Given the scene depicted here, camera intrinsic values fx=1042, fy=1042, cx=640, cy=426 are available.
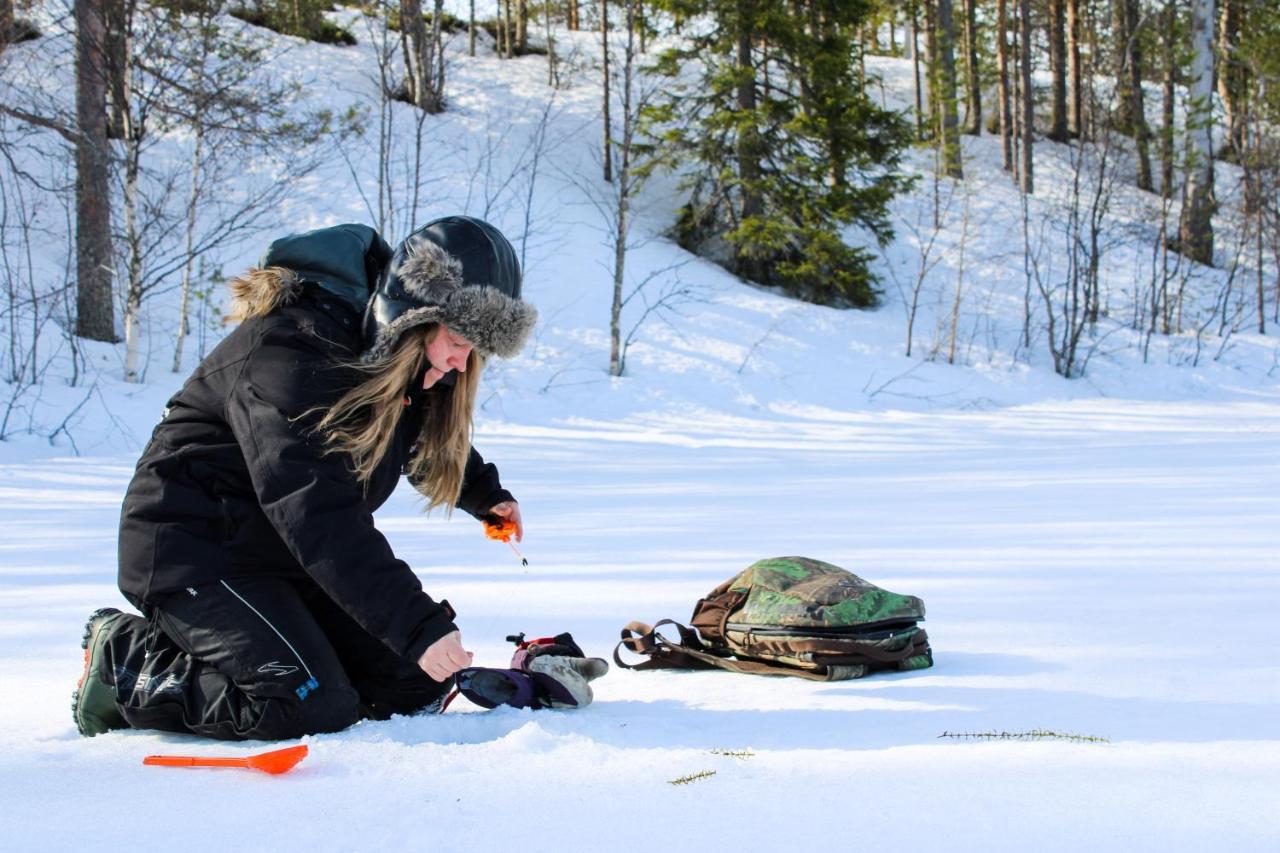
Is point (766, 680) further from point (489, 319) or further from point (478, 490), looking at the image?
point (489, 319)

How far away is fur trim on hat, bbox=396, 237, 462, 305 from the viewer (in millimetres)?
2354

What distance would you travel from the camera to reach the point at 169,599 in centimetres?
236

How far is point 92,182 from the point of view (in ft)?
34.4

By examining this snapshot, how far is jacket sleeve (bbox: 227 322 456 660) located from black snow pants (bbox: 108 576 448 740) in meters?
0.26

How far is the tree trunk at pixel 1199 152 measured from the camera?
17.6 meters

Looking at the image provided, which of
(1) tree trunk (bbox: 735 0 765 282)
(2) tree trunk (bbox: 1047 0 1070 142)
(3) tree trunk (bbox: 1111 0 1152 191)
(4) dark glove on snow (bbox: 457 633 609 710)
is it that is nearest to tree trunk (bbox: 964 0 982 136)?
(2) tree trunk (bbox: 1047 0 1070 142)

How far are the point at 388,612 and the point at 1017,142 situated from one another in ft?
73.0

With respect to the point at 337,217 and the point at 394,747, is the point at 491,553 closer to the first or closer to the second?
the point at 394,747

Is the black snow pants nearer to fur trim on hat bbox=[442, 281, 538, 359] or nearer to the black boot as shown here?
the black boot

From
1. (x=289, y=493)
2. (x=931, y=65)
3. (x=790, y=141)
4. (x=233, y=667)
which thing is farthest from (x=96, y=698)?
(x=931, y=65)

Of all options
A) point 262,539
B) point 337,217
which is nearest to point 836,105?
point 337,217

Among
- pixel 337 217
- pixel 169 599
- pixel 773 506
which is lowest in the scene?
pixel 773 506

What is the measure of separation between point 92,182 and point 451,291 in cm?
980

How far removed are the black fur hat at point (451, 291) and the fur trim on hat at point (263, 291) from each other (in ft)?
0.61
